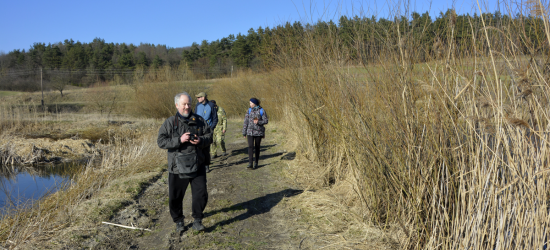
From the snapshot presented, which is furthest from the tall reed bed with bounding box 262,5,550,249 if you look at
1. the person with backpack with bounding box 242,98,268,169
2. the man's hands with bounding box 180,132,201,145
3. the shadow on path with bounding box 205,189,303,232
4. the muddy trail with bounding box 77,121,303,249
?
the person with backpack with bounding box 242,98,268,169

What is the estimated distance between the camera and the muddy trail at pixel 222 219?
4.40 meters

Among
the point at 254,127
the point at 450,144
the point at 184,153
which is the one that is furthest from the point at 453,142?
the point at 254,127

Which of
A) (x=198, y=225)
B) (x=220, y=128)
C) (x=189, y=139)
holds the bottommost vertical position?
(x=198, y=225)

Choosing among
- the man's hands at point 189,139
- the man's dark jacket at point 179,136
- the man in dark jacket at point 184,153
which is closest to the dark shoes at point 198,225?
the man in dark jacket at point 184,153

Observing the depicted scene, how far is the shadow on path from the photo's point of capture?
17.0 ft

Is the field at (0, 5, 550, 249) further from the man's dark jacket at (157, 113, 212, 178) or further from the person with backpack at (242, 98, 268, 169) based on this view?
the man's dark jacket at (157, 113, 212, 178)

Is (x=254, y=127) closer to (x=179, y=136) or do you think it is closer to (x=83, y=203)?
(x=83, y=203)

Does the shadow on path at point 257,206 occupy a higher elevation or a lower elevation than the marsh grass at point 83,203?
lower

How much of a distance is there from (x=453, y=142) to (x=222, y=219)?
10.5 feet

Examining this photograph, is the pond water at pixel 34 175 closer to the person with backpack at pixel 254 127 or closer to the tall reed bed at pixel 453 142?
the person with backpack at pixel 254 127

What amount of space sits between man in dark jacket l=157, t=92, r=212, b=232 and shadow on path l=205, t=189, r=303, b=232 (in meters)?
0.44

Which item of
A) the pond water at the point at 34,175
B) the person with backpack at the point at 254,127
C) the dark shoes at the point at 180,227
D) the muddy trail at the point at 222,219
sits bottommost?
the pond water at the point at 34,175

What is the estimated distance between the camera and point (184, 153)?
14.6ft

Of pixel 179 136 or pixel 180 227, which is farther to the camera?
pixel 180 227
